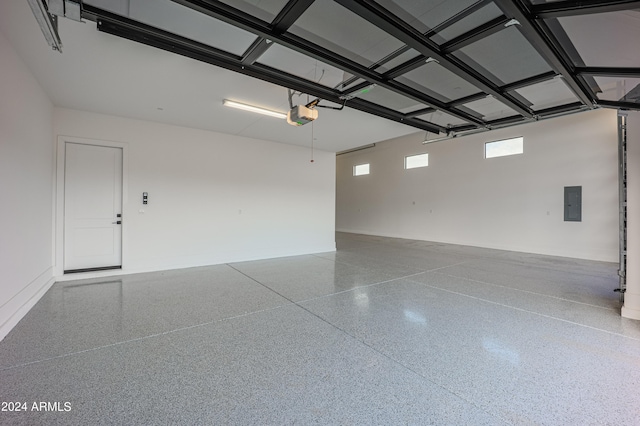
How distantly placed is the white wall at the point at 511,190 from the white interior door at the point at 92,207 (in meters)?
9.40

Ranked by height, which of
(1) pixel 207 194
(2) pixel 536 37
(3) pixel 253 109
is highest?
(3) pixel 253 109

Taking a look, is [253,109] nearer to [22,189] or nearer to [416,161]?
[22,189]

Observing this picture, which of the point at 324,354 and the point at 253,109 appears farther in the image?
the point at 253,109

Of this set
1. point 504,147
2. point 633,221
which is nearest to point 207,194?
point 633,221

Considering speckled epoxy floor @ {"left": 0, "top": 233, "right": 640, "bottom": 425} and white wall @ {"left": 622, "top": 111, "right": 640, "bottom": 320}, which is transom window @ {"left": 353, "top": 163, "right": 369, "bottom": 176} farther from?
→ white wall @ {"left": 622, "top": 111, "right": 640, "bottom": 320}

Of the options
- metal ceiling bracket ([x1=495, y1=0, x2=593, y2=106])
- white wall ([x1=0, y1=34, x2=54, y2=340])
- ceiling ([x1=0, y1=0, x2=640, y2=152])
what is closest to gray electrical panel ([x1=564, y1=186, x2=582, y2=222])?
ceiling ([x1=0, y1=0, x2=640, y2=152])

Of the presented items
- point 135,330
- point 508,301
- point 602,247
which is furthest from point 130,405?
point 602,247

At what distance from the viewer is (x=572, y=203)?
22.6ft

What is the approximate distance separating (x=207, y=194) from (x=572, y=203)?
9096 millimetres

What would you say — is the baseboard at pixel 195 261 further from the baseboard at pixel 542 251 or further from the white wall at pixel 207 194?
the baseboard at pixel 542 251

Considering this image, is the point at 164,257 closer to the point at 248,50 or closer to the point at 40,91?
the point at 40,91

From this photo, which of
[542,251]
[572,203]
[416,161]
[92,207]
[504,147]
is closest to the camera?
[92,207]

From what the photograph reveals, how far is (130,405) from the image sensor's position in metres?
1.71

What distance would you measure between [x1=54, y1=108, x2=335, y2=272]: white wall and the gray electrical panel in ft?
21.2
